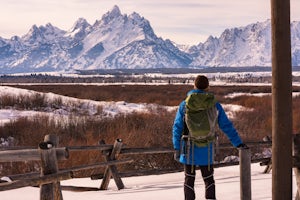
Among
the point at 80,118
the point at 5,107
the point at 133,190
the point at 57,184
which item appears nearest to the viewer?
the point at 57,184

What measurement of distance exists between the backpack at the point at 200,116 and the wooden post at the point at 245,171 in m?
0.82

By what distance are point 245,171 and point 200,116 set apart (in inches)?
37.2

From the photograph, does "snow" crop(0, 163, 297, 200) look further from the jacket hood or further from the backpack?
the jacket hood

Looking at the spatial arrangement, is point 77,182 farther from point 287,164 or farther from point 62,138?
point 287,164

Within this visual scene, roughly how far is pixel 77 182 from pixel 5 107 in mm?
15870

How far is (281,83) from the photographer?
4.12 metres

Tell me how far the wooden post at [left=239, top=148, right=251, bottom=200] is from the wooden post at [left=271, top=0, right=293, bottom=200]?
70 centimetres

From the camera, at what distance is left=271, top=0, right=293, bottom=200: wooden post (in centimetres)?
412

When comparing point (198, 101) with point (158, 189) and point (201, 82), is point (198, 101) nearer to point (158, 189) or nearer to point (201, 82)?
point (201, 82)

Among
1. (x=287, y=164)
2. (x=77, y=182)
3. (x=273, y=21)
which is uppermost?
(x=273, y=21)

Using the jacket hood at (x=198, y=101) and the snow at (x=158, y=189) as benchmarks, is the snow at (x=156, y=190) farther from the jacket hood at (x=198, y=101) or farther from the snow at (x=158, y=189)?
the jacket hood at (x=198, y=101)

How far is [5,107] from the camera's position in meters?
25.4

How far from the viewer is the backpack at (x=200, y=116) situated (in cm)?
566

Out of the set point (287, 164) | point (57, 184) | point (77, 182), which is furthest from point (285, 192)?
point (77, 182)
